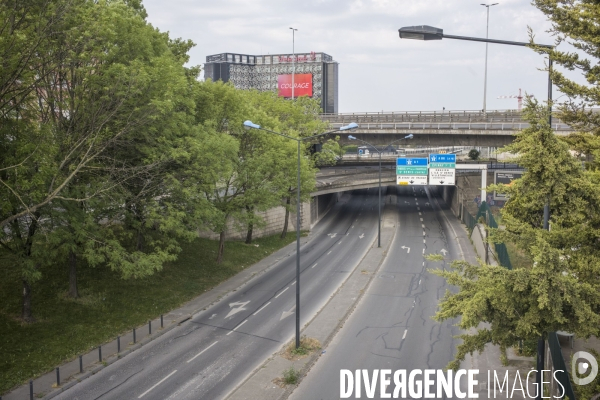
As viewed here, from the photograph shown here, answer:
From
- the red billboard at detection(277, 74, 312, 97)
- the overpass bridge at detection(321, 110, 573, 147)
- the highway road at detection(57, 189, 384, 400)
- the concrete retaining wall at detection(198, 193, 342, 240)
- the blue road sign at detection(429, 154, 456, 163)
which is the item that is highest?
the red billboard at detection(277, 74, 312, 97)

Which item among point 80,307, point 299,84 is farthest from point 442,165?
point 299,84

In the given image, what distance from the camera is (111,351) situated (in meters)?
23.3

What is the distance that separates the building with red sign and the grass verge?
111326 mm

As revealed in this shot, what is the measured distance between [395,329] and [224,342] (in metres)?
8.29

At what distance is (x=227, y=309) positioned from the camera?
2970cm

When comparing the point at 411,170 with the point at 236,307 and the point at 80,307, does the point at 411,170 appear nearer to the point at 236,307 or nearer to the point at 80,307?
the point at 236,307

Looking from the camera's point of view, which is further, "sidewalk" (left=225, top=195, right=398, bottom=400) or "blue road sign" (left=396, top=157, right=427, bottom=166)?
"blue road sign" (left=396, top=157, right=427, bottom=166)

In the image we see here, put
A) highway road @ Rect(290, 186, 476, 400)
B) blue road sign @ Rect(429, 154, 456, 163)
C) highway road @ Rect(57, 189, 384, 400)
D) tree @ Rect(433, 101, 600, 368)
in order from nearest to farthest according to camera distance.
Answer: tree @ Rect(433, 101, 600, 368) → highway road @ Rect(57, 189, 384, 400) → highway road @ Rect(290, 186, 476, 400) → blue road sign @ Rect(429, 154, 456, 163)

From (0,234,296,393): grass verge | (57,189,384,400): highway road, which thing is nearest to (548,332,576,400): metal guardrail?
(57,189,384,400): highway road

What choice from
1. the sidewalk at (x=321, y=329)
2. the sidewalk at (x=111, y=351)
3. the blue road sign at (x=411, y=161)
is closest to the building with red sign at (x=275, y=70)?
the blue road sign at (x=411, y=161)

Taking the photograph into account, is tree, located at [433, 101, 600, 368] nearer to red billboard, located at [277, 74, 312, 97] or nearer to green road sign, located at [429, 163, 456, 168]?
green road sign, located at [429, 163, 456, 168]

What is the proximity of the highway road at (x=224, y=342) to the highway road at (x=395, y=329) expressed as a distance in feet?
8.59

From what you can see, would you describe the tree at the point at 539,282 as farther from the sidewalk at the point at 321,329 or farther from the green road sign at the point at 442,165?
the green road sign at the point at 442,165

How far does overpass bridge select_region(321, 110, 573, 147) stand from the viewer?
5266 centimetres
